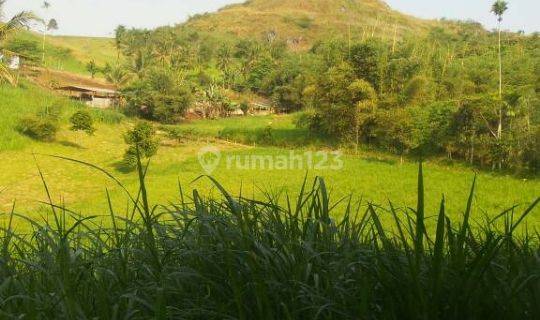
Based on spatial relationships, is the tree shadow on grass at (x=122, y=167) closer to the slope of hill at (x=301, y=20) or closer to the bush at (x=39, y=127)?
the bush at (x=39, y=127)

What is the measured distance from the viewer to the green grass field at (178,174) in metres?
18.5

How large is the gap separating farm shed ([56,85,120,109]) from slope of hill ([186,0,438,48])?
68.3 metres

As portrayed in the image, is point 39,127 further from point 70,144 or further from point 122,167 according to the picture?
point 122,167

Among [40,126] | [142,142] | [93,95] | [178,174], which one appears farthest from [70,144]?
[93,95]

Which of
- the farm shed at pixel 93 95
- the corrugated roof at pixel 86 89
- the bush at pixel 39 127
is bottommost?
the bush at pixel 39 127

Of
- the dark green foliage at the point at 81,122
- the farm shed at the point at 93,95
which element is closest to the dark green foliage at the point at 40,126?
the dark green foliage at the point at 81,122

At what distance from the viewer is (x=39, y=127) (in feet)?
86.1

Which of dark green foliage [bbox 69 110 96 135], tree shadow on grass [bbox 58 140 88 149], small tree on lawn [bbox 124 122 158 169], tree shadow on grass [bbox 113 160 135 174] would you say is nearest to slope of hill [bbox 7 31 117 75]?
dark green foliage [bbox 69 110 96 135]

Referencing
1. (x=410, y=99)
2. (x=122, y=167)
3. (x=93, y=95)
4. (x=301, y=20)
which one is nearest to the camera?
(x=122, y=167)

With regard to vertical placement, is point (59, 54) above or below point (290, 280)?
above

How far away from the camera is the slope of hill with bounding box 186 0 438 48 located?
388ft

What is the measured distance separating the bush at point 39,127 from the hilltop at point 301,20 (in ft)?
287

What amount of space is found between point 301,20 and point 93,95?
90.2 m

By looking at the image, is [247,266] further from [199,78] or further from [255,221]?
[199,78]
